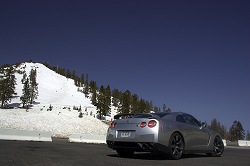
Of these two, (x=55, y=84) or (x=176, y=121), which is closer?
(x=176, y=121)

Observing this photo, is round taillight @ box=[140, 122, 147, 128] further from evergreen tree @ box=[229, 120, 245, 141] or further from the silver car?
evergreen tree @ box=[229, 120, 245, 141]

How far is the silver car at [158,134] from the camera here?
7.80m

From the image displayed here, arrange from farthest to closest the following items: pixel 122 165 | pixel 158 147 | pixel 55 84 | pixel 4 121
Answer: pixel 55 84
pixel 4 121
pixel 158 147
pixel 122 165

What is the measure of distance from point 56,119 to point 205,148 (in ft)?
162

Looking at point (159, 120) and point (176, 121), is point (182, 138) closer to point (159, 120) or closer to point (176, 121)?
point (176, 121)

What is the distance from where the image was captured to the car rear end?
7.77 meters

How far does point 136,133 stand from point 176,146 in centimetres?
121

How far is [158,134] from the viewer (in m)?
7.73

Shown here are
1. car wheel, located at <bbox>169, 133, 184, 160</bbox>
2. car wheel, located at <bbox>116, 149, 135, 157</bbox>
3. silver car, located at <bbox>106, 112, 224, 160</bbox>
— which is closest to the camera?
silver car, located at <bbox>106, 112, 224, 160</bbox>

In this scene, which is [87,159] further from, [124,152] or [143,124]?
[124,152]

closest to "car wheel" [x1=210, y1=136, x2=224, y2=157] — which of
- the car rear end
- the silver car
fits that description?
the silver car

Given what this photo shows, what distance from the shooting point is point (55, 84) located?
7712 inches

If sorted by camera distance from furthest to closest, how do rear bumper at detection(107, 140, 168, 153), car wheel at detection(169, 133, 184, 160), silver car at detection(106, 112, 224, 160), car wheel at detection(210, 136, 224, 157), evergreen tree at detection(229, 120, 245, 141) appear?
evergreen tree at detection(229, 120, 245, 141) < car wheel at detection(210, 136, 224, 157) < car wheel at detection(169, 133, 184, 160) < silver car at detection(106, 112, 224, 160) < rear bumper at detection(107, 140, 168, 153)

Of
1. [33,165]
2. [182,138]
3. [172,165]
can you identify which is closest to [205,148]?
[182,138]
